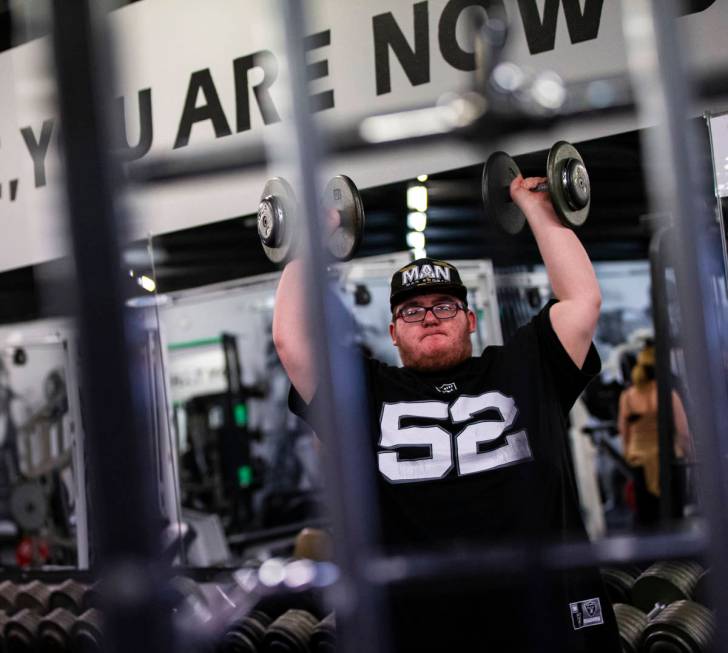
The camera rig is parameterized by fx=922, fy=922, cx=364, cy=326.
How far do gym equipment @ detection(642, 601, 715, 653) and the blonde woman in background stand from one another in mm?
2377

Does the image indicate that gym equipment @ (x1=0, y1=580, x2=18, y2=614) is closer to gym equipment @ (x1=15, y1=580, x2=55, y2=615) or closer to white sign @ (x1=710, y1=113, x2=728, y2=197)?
gym equipment @ (x1=15, y1=580, x2=55, y2=615)

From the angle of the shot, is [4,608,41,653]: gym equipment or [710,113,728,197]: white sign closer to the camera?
[710,113,728,197]: white sign

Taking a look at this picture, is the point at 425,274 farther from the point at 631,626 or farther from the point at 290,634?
the point at 290,634

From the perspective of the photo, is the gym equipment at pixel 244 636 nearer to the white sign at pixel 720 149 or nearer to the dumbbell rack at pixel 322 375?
the white sign at pixel 720 149

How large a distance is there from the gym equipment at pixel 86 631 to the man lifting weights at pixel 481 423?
2.15 m

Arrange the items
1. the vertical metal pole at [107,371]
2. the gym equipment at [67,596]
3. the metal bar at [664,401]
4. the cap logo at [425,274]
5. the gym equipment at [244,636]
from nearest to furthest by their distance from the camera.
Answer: the vertical metal pole at [107,371] → the cap logo at [425,274] → the gym equipment at [244,636] → the metal bar at [664,401] → the gym equipment at [67,596]

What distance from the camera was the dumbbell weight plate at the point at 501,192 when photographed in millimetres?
1952

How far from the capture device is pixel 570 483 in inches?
73.7

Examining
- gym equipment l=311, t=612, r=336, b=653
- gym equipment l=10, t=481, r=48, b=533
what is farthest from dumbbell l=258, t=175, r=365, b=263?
gym equipment l=10, t=481, r=48, b=533

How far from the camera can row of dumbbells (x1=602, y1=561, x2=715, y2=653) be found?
265cm

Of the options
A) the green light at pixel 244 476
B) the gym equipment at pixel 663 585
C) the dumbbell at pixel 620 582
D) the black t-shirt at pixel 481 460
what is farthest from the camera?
the green light at pixel 244 476

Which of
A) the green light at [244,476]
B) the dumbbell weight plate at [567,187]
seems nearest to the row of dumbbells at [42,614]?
the green light at [244,476]

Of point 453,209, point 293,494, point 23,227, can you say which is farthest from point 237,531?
point 23,227

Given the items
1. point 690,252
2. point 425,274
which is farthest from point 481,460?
point 690,252
